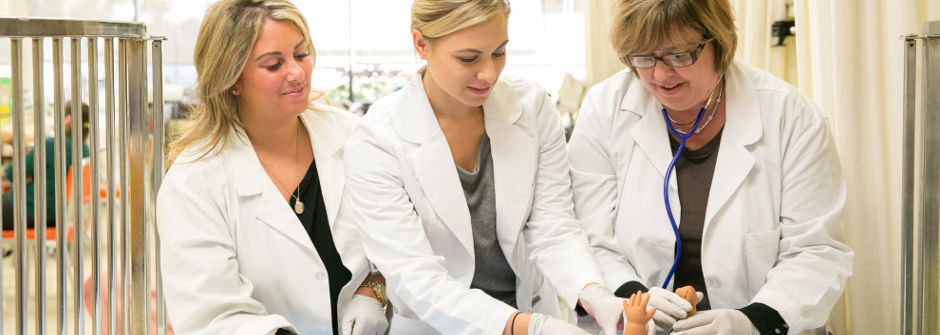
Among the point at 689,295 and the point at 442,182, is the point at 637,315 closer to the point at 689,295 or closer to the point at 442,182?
the point at 689,295

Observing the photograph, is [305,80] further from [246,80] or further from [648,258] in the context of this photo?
[648,258]

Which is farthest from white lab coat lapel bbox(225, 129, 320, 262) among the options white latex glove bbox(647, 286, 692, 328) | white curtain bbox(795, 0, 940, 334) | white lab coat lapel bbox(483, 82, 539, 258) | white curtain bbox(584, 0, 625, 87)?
white curtain bbox(584, 0, 625, 87)

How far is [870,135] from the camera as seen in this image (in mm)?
1936

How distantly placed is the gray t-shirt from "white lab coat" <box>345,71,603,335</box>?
3cm

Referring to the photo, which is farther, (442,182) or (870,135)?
(870,135)

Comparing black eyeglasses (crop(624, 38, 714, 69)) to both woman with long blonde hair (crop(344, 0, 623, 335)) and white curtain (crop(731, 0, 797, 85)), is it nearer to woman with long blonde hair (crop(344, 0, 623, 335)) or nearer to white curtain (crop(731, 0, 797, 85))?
woman with long blonde hair (crop(344, 0, 623, 335))

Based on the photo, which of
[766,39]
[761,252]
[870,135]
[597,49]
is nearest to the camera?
[761,252]

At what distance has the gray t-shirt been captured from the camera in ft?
5.83

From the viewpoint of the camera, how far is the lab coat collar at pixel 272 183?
1740mm

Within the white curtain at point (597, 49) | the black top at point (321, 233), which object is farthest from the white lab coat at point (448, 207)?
the white curtain at point (597, 49)

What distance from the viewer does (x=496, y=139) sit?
1787mm

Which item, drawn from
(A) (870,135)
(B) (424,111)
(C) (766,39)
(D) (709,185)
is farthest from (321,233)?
(C) (766,39)

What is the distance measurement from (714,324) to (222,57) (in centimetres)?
105

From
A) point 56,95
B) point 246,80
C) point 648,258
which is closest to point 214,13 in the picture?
point 246,80
